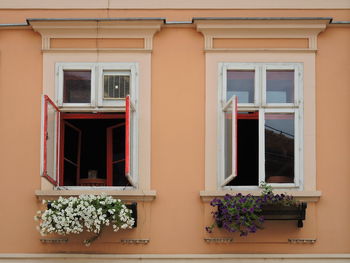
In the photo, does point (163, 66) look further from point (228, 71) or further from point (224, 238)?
point (224, 238)

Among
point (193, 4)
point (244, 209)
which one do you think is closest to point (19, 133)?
point (193, 4)

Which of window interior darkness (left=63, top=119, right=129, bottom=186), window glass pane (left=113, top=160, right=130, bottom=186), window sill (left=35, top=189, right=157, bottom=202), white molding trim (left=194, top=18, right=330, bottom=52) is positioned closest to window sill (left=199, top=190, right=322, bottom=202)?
window sill (left=35, top=189, right=157, bottom=202)

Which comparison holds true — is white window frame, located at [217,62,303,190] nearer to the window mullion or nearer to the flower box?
the window mullion

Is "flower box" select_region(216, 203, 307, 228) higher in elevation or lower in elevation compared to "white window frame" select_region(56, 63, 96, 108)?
lower

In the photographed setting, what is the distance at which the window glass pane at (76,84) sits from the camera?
11.7m

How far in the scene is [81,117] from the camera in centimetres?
1180

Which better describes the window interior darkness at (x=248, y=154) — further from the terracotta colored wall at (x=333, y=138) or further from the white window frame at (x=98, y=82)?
the white window frame at (x=98, y=82)

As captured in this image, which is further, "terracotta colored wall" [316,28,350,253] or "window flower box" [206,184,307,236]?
"terracotta colored wall" [316,28,350,253]

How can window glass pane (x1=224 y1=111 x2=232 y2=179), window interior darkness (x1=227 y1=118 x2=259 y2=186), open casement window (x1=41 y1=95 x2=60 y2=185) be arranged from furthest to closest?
window interior darkness (x1=227 y1=118 x2=259 y2=186)
window glass pane (x1=224 y1=111 x2=232 y2=179)
open casement window (x1=41 y1=95 x2=60 y2=185)

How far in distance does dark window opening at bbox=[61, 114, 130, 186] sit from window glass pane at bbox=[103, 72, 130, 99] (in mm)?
654

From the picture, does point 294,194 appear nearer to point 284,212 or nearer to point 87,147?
point 284,212

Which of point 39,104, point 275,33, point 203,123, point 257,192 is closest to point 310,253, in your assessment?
point 257,192

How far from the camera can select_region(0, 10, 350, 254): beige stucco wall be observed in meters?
11.3

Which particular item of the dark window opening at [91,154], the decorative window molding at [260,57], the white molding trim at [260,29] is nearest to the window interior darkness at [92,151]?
the dark window opening at [91,154]
